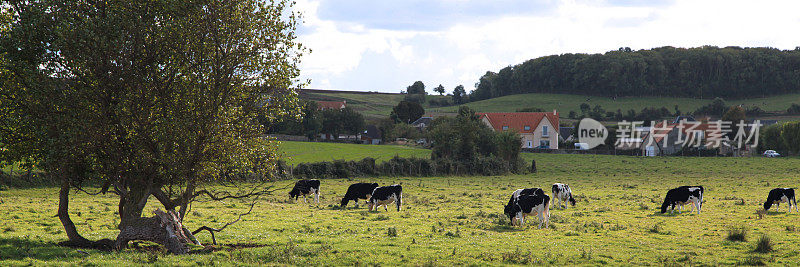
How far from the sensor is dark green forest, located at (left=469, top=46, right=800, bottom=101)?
172250 millimetres

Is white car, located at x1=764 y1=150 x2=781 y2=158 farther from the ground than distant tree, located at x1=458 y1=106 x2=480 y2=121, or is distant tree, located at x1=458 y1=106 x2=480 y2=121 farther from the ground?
distant tree, located at x1=458 y1=106 x2=480 y2=121

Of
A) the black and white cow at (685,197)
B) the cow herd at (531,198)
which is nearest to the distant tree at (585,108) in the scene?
the cow herd at (531,198)

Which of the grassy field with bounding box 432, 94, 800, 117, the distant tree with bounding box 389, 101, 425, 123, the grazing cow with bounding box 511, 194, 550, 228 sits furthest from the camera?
the grassy field with bounding box 432, 94, 800, 117

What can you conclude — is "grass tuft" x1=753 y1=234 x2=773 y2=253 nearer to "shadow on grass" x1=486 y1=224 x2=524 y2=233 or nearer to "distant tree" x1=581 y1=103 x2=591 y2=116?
"shadow on grass" x1=486 y1=224 x2=524 y2=233

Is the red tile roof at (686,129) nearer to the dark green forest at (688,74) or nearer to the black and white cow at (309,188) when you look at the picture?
the dark green forest at (688,74)

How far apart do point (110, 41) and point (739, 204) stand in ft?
108

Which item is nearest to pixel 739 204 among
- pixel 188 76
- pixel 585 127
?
pixel 188 76

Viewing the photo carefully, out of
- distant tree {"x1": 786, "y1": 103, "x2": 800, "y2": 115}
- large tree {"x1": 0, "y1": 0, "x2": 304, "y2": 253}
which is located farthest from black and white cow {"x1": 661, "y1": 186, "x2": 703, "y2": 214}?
distant tree {"x1": 786, "y1": 103, "x2": 800, "y2": 115}

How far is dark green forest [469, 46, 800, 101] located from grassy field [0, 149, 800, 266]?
145m

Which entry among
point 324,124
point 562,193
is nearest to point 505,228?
point 562,193

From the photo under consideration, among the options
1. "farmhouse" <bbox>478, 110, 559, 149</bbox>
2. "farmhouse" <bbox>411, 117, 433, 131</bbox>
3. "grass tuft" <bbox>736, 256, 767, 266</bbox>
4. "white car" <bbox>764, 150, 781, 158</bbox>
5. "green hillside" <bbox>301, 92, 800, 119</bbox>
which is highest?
"green hillside" <bbox>301, 92, 800, 119</bbox>

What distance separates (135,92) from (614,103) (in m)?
165

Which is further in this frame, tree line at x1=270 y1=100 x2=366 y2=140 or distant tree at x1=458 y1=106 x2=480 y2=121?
tree line at x1=270 y1=100 x2=366 y2=140

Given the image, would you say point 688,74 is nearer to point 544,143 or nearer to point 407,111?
point 407,111
